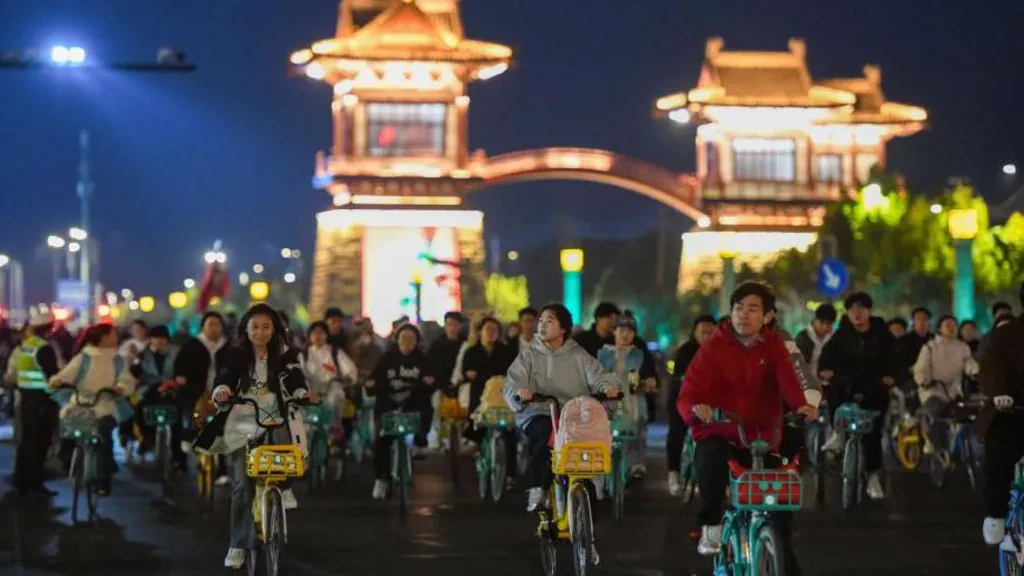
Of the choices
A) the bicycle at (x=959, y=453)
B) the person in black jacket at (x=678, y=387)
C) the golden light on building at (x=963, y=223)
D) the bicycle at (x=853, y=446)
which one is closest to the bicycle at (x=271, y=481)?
the bicycle at (x=853, y=446)

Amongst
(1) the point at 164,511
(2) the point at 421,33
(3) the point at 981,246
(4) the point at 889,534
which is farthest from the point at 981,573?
(3) the point at 981,246

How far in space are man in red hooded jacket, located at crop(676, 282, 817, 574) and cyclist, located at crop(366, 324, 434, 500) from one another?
767 cm

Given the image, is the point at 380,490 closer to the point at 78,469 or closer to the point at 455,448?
the point at 455,448

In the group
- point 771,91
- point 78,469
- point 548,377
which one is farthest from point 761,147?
point 548,377

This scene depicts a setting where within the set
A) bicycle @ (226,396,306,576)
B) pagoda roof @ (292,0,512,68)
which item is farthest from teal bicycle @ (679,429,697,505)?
pagoda roof @ (292,0,512,68)

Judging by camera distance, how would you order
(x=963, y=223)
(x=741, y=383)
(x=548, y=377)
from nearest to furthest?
(x=741, y=383), (x=548, y=377), (x=963, y=223)

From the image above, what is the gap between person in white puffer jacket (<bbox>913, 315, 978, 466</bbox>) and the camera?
62.9ft

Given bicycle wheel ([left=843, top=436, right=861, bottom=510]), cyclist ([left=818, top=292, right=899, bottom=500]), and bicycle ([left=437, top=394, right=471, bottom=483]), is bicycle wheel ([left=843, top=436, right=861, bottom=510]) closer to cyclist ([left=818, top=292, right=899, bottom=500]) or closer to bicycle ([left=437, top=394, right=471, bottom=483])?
cyclist ([left=818, top=292, right=899, bottom=500])

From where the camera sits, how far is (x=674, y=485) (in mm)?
18812

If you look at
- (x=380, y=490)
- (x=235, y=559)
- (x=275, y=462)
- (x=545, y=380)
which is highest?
(x=545, y=380)

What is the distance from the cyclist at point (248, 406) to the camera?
1168cm

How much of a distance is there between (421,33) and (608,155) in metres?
7.64

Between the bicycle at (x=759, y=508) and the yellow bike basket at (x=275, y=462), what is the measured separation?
114 inches

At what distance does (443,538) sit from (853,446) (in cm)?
393
